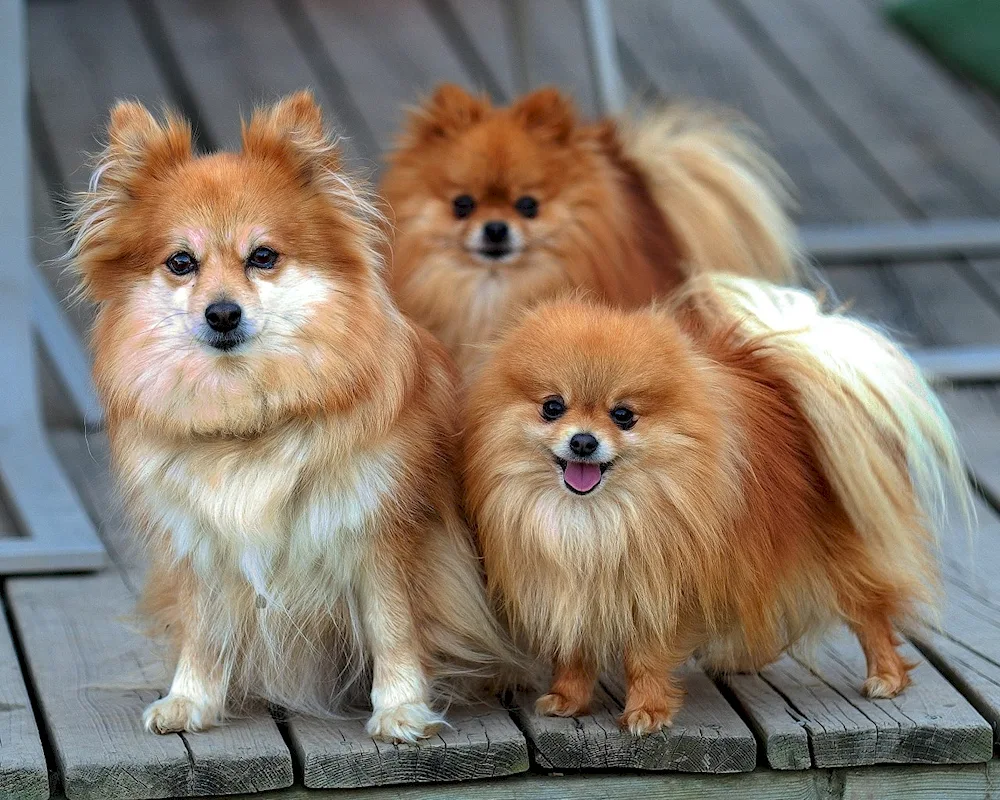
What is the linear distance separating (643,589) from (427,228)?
1.70 m

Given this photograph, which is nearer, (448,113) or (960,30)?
(448,113)

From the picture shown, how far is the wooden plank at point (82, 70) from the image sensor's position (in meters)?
5.43

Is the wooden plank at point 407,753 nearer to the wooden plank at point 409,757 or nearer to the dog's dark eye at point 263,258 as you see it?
the wooden plank at point 409,757

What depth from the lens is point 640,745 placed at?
252 centimetres

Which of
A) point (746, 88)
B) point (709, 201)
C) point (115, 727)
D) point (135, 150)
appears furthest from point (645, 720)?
point (746, 88)

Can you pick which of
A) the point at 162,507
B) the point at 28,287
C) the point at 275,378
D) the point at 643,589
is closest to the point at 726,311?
the point at 643,589

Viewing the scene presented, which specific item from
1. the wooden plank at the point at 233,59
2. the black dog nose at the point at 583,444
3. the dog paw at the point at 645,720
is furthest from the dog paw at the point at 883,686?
the wooden plank at the point at 233,59

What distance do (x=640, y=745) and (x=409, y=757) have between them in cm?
39

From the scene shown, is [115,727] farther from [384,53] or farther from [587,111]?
[384,53]

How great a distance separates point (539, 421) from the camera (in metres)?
2.42

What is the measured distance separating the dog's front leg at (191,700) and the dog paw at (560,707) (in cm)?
57

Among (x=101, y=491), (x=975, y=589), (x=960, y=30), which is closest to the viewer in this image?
(x=975, y=589)

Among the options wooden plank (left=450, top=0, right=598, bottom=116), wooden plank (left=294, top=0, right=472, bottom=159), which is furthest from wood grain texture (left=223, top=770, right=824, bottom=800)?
wooden plank (left=450, top=0, right=598, bottom=116)

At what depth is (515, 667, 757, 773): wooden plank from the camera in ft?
8.27
